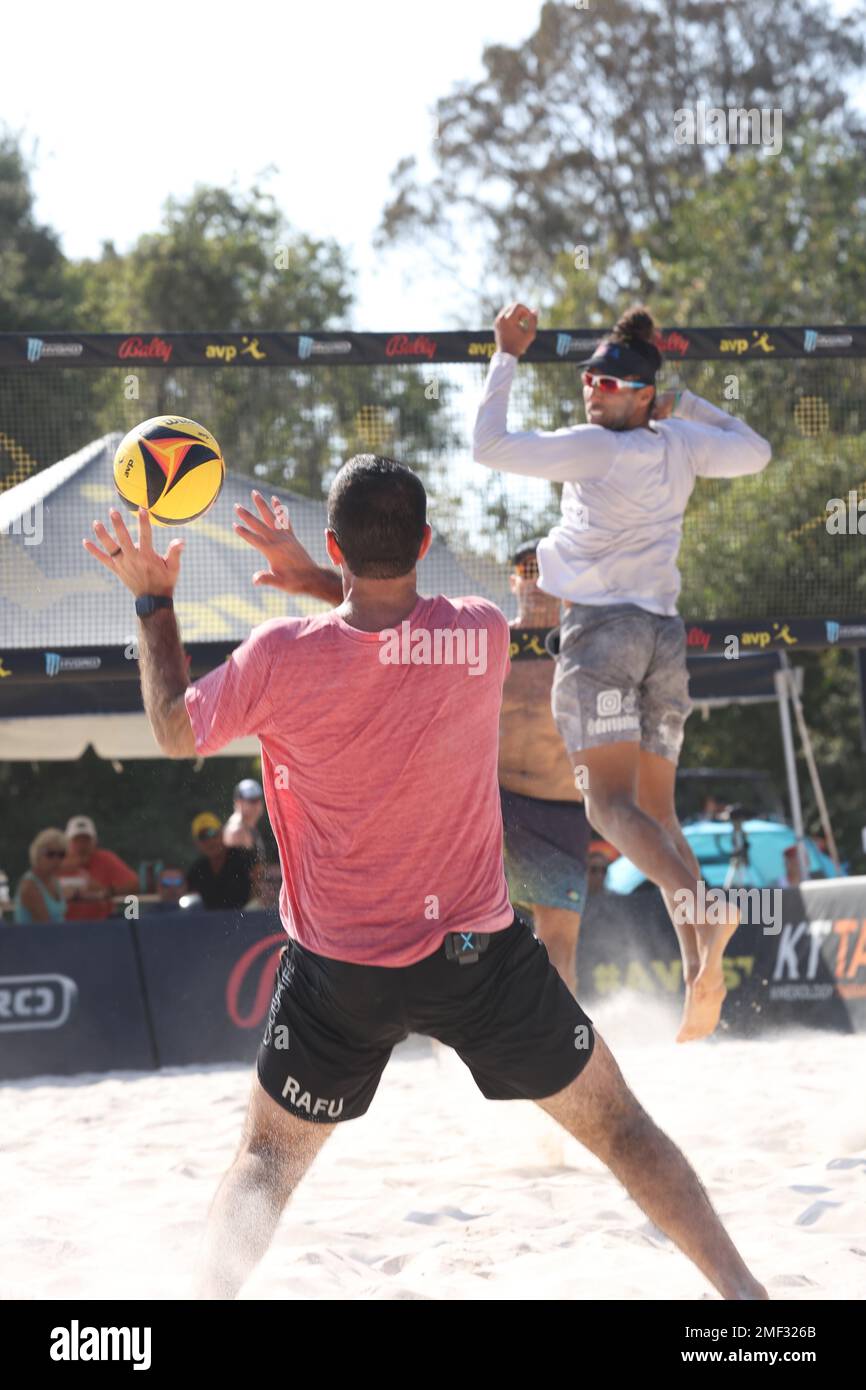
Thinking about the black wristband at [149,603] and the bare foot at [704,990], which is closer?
the black wristband at [149,603]

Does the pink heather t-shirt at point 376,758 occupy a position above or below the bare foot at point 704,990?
above

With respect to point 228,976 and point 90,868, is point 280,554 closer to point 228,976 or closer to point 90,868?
point 228,976

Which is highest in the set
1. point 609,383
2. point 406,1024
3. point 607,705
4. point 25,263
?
point 25,263

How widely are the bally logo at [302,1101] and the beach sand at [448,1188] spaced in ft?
1.71

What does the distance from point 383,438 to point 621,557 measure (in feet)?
8.34

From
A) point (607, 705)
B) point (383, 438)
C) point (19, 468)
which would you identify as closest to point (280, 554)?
point (607, 705)

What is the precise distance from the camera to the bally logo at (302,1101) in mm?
2898

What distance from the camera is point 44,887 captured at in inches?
376

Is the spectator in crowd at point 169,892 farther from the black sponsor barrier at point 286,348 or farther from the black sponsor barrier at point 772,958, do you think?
the black sponsor barrier at point 286,348

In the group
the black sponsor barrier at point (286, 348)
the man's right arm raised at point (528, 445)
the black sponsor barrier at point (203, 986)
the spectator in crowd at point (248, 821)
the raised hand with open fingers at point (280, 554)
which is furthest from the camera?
the spectator in crowd at point (248, 821)

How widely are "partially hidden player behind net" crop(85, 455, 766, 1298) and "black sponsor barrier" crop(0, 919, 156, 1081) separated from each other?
518cm

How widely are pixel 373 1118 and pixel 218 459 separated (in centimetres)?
313
